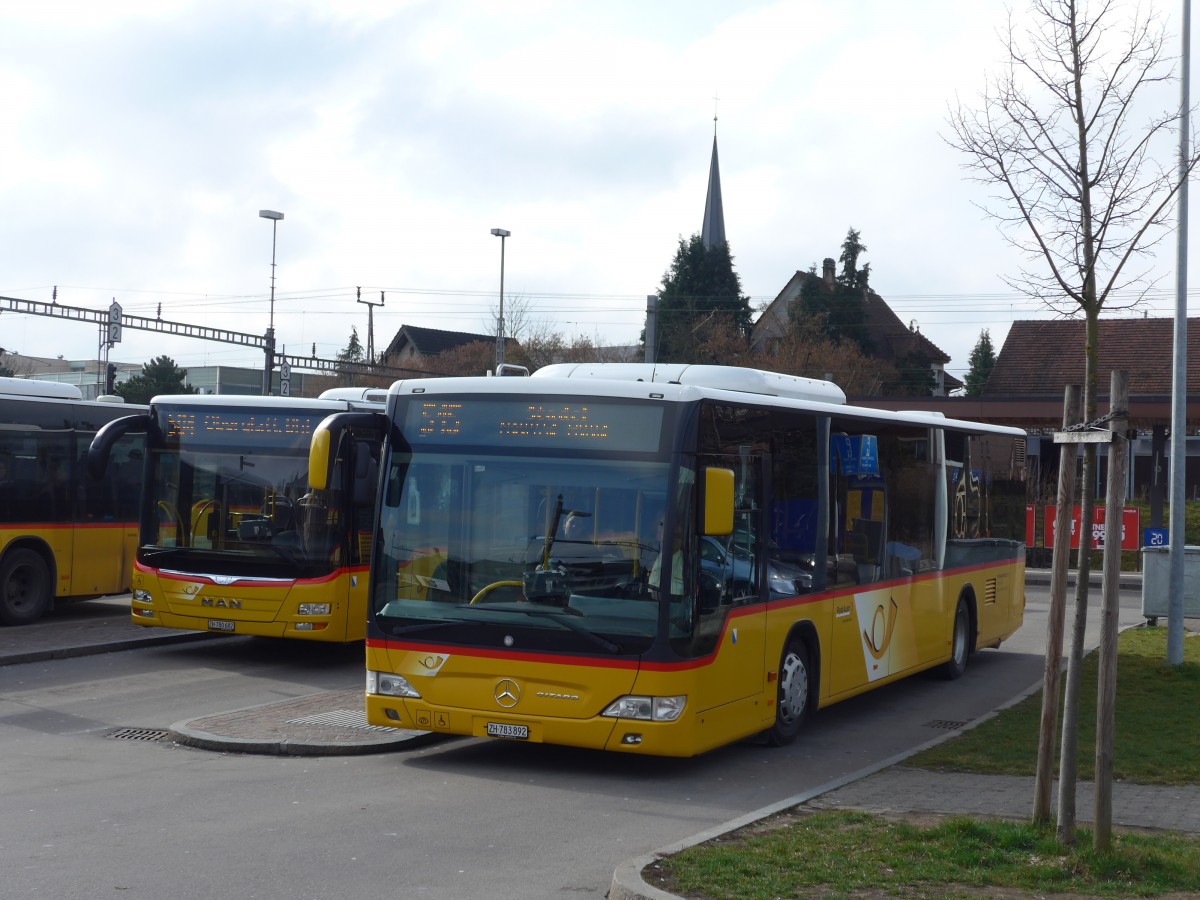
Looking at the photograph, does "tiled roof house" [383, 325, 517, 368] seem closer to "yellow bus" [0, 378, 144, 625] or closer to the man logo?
"yellow bus" [0, 378, 144, 625]

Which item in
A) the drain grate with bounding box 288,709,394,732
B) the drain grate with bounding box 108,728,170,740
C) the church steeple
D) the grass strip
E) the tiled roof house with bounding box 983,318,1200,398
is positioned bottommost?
the drain grate with bounding box 108,728,170,740

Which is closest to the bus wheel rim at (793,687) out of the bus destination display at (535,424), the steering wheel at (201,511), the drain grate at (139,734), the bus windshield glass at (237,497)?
the bus destination display at (535,424)

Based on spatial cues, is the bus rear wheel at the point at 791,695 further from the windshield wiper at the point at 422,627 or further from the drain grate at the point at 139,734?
the drain grate at the point at 139,734

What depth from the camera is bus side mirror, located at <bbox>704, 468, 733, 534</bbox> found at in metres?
9.11

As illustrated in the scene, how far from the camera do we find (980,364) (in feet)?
315

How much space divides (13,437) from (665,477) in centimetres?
1113

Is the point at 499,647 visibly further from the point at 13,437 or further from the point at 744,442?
the point at 13,437

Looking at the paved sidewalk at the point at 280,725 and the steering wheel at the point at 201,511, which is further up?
the steering wheel at the point at 201,511

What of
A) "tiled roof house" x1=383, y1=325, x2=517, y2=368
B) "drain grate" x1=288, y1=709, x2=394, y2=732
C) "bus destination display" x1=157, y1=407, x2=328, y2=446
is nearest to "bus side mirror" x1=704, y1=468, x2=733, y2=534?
"drain grate" x1=288, y1=709, x2=394, y2=732

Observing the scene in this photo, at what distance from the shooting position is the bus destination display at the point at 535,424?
373 inches

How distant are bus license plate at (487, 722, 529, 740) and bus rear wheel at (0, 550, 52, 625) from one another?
10125 millimetres

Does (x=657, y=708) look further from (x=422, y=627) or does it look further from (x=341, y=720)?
(x=341, y=720)

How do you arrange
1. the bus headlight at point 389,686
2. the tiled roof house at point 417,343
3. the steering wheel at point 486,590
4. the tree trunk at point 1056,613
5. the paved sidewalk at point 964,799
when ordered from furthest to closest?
1. the tiled roof house at point 417,343
2. the bus headlight at point 389,686
3. the steering wheel at point 486,590
4. the paved sidewalk at point 964,799
5. the tree trunk at point 1056,613

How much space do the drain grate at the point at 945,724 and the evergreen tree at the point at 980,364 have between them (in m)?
76.1
